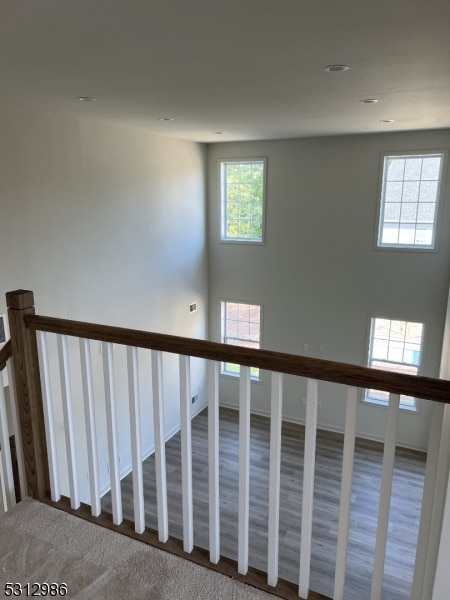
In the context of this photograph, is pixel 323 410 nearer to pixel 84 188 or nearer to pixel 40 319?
pixel 84 188

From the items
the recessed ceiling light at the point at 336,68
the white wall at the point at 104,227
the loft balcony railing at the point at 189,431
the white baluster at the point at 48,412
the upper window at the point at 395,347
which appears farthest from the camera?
the upper window at the point at 395,347

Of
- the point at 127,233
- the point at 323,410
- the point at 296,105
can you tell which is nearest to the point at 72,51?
the point at 296,105

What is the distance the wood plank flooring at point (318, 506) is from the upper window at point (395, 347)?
0.82 metres

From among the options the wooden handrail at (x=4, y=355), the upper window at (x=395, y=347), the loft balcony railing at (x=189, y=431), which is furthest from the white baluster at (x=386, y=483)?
the upper window at (x=395, y=347)

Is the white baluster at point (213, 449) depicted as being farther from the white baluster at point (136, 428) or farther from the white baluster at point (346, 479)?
the white baluster at point (346, 479)

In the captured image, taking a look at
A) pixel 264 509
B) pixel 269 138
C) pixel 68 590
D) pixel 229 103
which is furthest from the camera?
pixel 269 138

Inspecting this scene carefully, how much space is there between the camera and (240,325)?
327 inches

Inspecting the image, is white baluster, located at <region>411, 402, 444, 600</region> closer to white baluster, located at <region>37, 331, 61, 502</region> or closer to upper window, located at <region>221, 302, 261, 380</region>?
white baluster, located at <region>37, 331, 61, 502</region>

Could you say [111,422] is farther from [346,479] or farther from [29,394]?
[346,479]

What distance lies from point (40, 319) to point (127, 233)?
4193 mm

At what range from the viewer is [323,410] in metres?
7.70

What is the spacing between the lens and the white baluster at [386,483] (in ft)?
4.55

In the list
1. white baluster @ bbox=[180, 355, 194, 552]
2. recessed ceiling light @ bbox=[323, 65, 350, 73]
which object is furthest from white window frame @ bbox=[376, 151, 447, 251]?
white baluster @ bbox=[180, 355, 194, 552]

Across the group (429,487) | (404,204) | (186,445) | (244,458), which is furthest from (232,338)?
(429,487)
